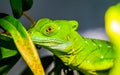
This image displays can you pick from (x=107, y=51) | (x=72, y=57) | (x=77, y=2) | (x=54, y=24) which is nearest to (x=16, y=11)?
(x=54, y=24)

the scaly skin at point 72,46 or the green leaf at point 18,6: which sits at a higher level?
the green leaf at point 18,6

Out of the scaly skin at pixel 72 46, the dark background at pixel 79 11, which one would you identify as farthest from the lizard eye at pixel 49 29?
the dark background at pixel 79 11

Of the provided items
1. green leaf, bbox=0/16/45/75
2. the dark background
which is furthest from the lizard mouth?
the dark background

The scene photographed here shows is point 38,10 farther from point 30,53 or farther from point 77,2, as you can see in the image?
point 30,53

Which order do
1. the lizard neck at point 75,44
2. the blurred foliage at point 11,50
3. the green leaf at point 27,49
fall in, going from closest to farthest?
1. the green leaf at point 27,49
2. the blurred foliage at point 11,50
3. the lizard neck at point 75,44

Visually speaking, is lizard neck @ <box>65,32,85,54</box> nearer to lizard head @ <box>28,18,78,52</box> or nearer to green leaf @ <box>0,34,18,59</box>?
lizard head @ <box>28,18,78,52</box>

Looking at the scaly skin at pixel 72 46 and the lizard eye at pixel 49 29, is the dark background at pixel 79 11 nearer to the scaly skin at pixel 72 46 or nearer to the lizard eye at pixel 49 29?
the scaly skin at pixel 72 46
